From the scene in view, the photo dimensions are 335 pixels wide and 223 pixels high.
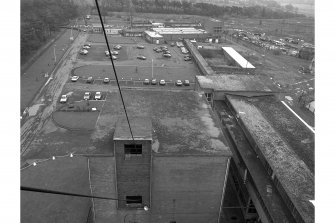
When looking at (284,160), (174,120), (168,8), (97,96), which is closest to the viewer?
(284,160)

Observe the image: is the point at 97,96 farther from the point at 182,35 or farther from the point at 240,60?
the point at 182,35

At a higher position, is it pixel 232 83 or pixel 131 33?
pixel 131 33

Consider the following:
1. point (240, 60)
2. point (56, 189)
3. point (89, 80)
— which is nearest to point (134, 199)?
point (56, 189)

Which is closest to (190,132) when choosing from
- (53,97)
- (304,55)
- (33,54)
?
(53,97)

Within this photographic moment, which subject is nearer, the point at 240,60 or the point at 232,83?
the point at 232,83

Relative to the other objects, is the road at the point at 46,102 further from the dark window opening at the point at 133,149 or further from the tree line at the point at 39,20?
the dark window opening at the point at 133,149

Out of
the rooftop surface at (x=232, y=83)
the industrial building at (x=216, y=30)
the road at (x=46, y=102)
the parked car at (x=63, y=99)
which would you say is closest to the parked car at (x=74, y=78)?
the road at (x=46, y=102)

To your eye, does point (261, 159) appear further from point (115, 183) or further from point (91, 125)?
point (91, 125)

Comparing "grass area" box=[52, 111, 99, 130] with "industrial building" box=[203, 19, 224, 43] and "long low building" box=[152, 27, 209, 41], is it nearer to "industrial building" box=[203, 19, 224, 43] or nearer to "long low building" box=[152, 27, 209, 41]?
"long low building" box=[152, 27, 209, 41]
